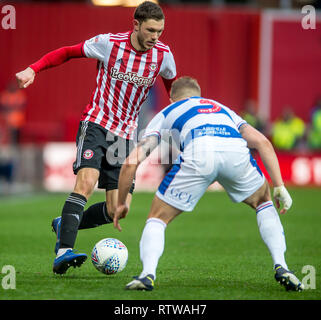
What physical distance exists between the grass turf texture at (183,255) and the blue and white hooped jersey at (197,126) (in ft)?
3.76

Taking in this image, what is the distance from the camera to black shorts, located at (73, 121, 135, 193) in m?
6.59

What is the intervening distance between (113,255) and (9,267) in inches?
45.8

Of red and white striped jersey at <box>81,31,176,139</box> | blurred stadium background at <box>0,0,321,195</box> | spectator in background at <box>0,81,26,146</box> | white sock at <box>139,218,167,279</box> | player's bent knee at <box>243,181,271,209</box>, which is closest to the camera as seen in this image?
white sock at <box>139,218,167,279</box>

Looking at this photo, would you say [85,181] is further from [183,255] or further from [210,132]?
[183,255]

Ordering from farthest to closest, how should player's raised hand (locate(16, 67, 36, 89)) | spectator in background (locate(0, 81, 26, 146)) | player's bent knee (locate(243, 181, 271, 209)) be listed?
spectator in background (locate(0, 81, 26, 146)) → player's raised hand (locate(16, 67, 36, 89)) → player's bent knee (locate(243, 181, 271, 209))

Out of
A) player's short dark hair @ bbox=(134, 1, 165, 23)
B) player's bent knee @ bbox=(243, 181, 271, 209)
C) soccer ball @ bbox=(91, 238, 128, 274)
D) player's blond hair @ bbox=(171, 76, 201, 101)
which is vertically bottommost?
soccer ball @ bbox=(91, 238, 128, 274)

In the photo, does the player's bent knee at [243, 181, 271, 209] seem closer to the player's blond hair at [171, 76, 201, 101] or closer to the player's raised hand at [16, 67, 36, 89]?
the player's blond hair at [171, 76, 201, 101]

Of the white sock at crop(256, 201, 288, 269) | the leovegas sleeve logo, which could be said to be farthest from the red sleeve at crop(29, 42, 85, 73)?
the white sock at crop(256, 201, 288, 269)

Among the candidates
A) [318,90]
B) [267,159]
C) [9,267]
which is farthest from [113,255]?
[318,90]

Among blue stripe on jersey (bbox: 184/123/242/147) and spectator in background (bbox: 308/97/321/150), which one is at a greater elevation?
spectator in background (bbox: 308/97/321/150)

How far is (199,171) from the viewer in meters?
5.56

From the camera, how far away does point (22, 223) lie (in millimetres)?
11555

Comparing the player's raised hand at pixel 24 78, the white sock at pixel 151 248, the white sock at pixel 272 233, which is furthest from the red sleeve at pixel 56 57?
the white sock at pixel 272 233

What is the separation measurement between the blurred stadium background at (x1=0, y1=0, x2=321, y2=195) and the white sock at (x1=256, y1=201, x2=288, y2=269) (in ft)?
51.8
